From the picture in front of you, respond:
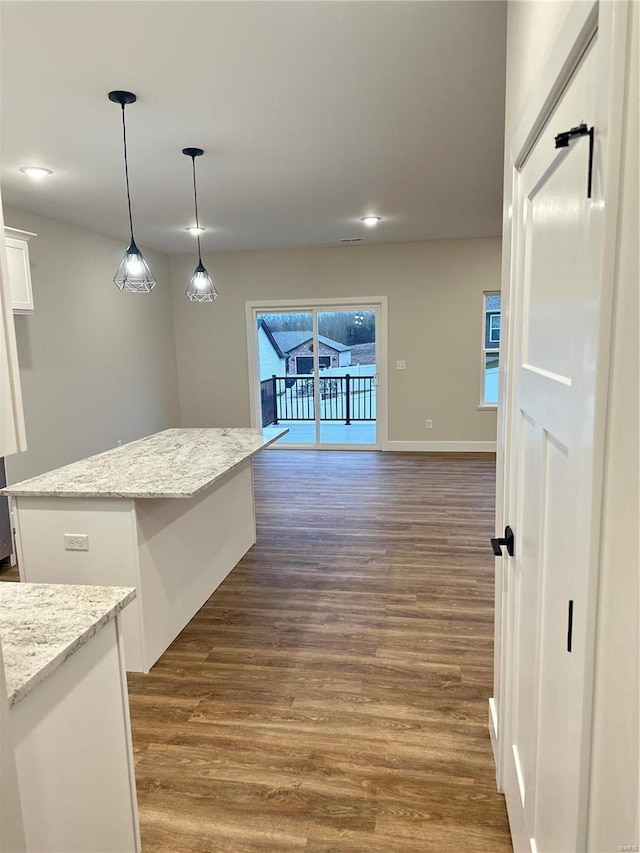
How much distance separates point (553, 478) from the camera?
3.65ft

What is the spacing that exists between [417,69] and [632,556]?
2530 mm

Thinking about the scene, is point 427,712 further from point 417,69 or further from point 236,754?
point 417,69

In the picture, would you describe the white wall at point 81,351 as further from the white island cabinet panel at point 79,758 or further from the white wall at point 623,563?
the white wall at point 623,563

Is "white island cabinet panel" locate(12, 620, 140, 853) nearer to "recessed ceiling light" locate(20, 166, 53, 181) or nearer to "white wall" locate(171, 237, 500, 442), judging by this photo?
"recessed ceiling light" locate(20, 166, 53, 181)

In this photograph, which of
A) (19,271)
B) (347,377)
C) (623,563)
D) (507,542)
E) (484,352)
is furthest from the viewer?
(347,377)

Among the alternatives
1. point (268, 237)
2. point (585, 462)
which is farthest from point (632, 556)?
point (268, 237)

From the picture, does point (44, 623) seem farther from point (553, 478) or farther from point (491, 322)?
point (491, 322)

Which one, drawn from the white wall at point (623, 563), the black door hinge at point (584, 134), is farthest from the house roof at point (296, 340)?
the white wall at point (623, 563)

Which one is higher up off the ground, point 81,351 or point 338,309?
point 338,309

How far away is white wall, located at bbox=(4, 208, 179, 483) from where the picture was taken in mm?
4812

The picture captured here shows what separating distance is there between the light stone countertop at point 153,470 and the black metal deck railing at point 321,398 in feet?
13.0

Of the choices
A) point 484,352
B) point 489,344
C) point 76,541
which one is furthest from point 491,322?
point 76,541

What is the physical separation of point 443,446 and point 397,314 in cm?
187

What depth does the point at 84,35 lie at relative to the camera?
6.93 ft
